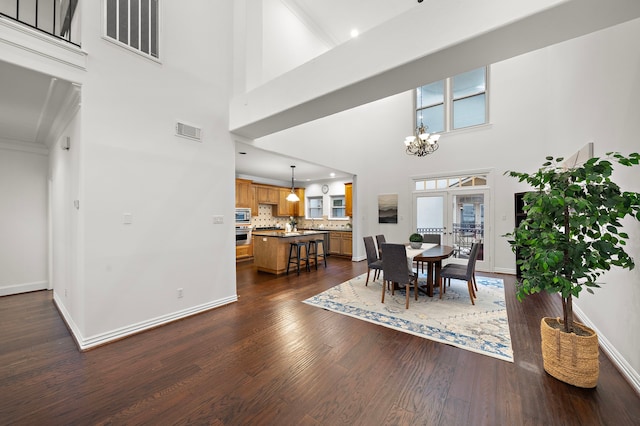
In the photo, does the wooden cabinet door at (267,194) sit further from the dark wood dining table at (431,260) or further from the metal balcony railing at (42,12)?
the dark wood dining table at (431,260)

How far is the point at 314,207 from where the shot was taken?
29.5 feet

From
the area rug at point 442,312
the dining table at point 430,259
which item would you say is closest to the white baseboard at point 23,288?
the area rug at point 442,312

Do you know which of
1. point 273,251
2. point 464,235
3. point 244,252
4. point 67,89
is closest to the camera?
point 67,89

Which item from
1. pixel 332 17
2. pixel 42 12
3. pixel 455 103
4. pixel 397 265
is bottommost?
pixel 397 265

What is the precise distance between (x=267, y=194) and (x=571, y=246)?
23.5 ft

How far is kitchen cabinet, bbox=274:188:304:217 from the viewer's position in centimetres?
847

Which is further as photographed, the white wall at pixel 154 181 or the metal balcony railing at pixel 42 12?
the metal balcony railing at pixel 42 12

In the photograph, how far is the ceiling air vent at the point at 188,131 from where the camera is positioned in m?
3.18

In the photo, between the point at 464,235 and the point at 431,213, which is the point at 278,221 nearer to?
the point at 431,213

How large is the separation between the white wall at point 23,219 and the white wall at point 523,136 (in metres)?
4.03

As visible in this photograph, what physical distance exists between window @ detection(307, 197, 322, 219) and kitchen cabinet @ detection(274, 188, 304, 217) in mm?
275

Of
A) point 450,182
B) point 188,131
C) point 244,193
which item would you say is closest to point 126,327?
point 188,131

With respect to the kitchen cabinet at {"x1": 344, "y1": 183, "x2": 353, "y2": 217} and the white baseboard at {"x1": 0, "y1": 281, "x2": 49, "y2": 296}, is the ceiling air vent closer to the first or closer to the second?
the white baseboard at {"x1": 0, "y1": 281, "x2": 49, "y2": 296}

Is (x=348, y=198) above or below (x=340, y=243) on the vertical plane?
above
